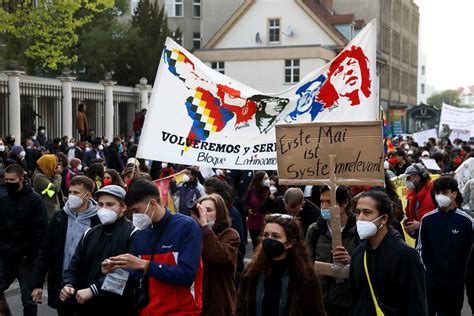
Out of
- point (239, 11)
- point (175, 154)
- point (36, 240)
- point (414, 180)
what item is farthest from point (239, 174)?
point (239, 11)

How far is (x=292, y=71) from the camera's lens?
51.9 meters

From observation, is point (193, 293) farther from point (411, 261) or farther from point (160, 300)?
point (411, 261)

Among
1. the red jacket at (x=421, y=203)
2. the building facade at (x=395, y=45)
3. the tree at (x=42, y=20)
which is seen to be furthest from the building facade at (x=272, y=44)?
the red jacket at (x=421, y=203)

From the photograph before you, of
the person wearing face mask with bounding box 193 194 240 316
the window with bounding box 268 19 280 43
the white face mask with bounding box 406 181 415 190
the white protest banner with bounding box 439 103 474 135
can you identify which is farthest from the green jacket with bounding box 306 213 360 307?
the window with bounding box 268 19 280 43

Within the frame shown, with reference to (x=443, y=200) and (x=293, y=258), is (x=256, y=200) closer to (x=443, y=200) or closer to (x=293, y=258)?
(x=443, y=200)

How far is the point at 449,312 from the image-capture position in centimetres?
814

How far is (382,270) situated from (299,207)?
10.8ft

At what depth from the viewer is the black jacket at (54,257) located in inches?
279

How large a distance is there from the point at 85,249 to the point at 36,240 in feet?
8.77

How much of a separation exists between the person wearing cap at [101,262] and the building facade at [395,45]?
50.8 meters

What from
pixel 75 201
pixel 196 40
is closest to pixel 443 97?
pixel 196 40

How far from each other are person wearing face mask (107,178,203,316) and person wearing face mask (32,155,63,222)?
490 cm

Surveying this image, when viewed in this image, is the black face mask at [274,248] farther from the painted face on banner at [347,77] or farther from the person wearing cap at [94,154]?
the person wearing cap at [94,154]

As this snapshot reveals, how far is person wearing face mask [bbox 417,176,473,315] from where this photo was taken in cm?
812
